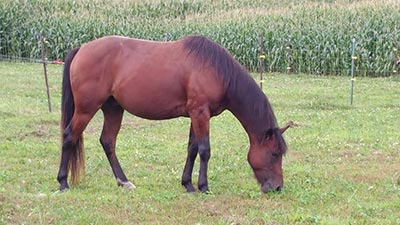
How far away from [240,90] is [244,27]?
17.7 metres

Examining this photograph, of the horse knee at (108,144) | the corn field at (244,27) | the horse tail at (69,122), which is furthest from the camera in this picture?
the corn field at (244,27)

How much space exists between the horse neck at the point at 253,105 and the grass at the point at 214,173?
769mm

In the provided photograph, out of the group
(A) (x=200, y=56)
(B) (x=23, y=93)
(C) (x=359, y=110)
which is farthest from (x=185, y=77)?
(B) (x=23, y=93)

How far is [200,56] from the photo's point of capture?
8.17 metres

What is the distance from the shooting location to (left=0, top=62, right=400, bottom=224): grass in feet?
23.2

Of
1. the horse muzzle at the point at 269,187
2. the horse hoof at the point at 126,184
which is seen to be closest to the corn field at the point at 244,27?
the horse hoof at the point at 126,184

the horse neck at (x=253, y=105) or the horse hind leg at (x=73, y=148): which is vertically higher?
the horse neck at (x=253, y=105)

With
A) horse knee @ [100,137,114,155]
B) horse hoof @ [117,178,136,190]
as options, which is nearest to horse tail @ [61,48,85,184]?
horse knee @ [100,137,114,155]

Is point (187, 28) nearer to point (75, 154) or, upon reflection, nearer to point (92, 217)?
point (75, 154)

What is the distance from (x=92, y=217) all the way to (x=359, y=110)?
10.2 metres

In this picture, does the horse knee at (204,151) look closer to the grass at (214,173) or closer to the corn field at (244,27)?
the grass at (214,173)

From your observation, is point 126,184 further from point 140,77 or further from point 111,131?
point 140,77

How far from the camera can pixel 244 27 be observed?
25.6 m

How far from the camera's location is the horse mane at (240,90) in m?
8.14
